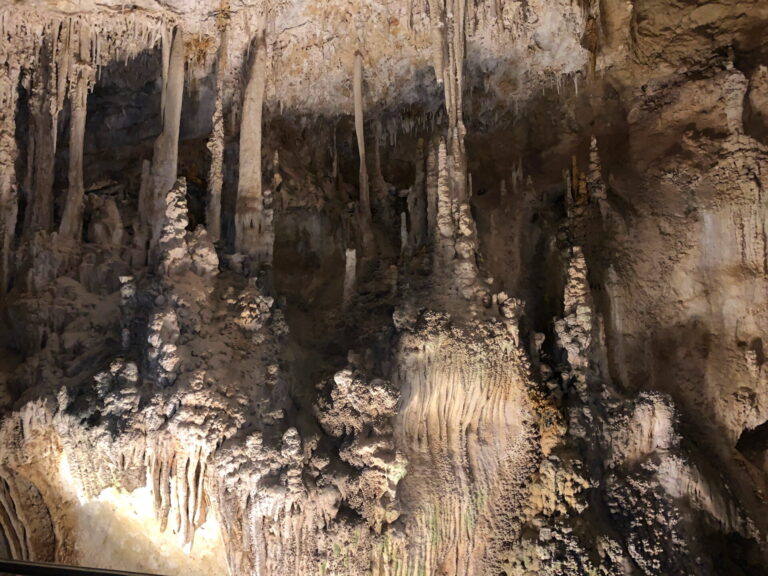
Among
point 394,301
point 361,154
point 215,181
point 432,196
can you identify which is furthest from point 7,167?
point 432,196

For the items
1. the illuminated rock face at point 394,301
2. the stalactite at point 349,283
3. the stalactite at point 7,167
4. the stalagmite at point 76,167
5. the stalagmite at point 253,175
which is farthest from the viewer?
the stalagmite at point 76,167

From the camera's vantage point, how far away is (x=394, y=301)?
8531mm

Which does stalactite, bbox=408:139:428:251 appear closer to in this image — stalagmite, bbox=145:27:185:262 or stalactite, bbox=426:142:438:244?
stalactite, bbox=426:142:438:244

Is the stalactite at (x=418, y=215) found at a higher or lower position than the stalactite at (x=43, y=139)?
lower

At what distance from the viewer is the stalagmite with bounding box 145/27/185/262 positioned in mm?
9289

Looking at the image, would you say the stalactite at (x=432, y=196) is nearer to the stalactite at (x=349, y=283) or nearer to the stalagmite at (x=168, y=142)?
the stalactite at (x=349, y=283)

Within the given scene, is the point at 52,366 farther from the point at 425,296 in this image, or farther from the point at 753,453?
the point at 753,453

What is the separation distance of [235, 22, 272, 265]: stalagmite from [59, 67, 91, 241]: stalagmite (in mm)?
1879

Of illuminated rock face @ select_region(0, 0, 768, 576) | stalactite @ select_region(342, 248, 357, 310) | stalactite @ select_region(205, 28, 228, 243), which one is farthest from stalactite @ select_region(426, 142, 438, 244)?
stalactite @ select_region(205, 28, 228, 243)

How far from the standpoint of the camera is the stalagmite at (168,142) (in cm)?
929

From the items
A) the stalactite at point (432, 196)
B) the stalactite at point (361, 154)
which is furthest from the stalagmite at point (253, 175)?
the stalactite at point (432, 196)

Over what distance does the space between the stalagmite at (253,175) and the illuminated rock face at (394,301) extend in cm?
4

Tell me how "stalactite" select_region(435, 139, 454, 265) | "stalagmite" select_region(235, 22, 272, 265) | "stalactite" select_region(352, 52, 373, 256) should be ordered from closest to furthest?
1. "stalactite" select_region(435, 139, 454, 265)
2. "stalagmite" select_region(235, 22, 272, 265)
3. "stalactite" select_region(352, 52, 373, 256)

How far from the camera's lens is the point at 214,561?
7633mm
